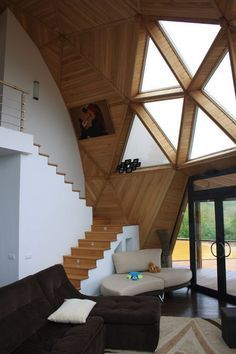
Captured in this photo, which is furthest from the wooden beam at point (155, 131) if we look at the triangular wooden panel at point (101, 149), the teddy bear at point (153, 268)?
the teddy bear at point (153, 268)

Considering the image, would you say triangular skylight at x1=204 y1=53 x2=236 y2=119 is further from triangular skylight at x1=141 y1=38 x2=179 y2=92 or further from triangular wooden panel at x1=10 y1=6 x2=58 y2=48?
triangular wooden panel at x1=10 y1=6 x2=58 y2=48

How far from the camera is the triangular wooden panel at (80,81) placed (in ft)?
23.3

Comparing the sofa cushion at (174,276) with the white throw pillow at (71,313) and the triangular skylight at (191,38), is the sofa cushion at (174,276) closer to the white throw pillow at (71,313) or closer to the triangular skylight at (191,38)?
the white throw pillow at (71,313)

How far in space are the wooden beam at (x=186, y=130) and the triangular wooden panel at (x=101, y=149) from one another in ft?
5.94

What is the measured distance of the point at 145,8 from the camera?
5336 mm

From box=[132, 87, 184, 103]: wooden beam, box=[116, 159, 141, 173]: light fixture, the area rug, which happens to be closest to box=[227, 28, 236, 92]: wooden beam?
box=[132, 87, 184, 103]: wooden beam

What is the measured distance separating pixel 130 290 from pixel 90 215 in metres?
2.80

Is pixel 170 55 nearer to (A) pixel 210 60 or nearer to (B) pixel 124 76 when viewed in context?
(A) pixel 210 60

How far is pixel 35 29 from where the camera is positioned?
7152 millimetres

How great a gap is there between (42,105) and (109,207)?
3217mm

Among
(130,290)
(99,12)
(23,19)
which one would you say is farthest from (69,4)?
(130,290)

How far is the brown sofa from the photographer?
2.98 meters

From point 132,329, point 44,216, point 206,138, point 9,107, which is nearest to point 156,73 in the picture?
point 206,138

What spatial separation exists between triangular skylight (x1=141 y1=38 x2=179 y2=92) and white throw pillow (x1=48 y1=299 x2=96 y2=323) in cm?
477
